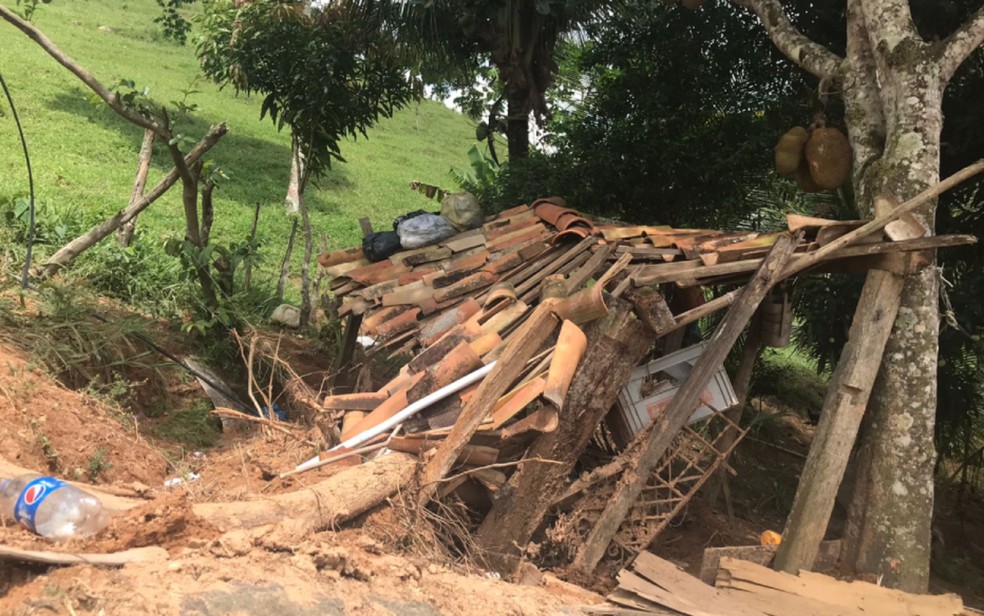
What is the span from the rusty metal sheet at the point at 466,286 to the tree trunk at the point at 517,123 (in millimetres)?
3452

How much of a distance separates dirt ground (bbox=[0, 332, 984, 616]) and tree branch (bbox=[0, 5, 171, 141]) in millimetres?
1785

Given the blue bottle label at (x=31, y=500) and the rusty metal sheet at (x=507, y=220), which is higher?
the rusty metal sheet at (x=507, y=220)

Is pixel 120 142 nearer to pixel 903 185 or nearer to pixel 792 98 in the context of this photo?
pixel 792 98

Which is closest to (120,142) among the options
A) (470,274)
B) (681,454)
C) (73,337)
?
(73,337)

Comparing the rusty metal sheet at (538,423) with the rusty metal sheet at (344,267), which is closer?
the rusty metal sheet at (538,423)

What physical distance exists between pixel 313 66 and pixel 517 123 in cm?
232

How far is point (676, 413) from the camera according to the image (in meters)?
4.66

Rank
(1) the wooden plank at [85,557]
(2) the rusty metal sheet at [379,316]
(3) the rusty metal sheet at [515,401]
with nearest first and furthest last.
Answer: (1) the wooden plank at [85,557], (3) the rusty metal sheet at [515,401], (2) the rusty metal sheet at [379,316]

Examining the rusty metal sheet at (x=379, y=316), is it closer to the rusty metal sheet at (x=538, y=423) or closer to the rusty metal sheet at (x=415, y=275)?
the rusty metal sheet at (x=415, y=275)

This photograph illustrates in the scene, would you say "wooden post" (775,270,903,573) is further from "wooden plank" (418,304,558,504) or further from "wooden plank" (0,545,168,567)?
"wooden plank" (0,545,168,567)

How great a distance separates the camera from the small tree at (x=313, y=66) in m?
8.00

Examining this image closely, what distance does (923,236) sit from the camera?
15.9ft

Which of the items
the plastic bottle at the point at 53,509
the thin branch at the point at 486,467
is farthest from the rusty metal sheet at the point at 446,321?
the plastic bottle at the point at 53,509

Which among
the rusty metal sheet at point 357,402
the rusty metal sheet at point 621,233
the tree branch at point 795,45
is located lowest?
the rusty metal sheet at point 357,402
